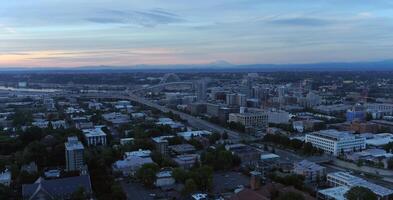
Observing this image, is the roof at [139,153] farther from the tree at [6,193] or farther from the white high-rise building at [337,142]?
the white high-rise building at [337,142]

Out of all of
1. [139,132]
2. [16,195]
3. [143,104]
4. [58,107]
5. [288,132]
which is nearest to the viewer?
[16,195]

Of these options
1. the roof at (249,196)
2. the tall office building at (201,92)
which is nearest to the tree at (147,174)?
the roof at (249,196)

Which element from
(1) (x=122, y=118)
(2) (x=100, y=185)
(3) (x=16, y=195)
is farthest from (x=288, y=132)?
(3) (x=16, y=195)

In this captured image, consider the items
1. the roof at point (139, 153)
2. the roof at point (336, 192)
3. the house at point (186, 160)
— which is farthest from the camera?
the roof at point (139, 153)

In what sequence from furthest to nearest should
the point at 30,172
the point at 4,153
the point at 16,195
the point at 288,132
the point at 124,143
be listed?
1. the point at 288,132
2. the point at 124,143
3. the point at 4,153
4. the point at 30,172
5. the point at 16,195

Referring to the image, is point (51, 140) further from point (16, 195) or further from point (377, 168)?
point (377, 168)

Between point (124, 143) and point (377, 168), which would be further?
point (124, 143)

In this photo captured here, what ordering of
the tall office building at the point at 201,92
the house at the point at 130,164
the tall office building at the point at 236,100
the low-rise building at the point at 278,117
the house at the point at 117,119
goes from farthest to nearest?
the tall office building at the point at 201,92 → the tall office building at the point at 236,100 → the house at the point at 117,119 → the low-rise building at the point at 278,117 → the house at the point at 130,164
